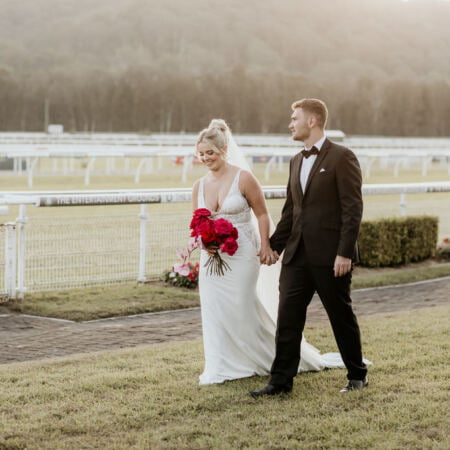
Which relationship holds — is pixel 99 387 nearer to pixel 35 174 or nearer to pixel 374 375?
pixel 374 375

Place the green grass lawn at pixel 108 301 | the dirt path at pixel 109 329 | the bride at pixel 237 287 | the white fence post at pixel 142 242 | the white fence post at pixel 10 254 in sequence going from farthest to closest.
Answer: the white fence post at pixel 142 242 → the white fence post at pixel 10 254 → the green grass lawn at pixel 108 301 → the dirt path at pixel 109 329 → the bride at pixel 237 287

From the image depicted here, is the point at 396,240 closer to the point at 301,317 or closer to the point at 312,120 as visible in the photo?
the point at 301,317

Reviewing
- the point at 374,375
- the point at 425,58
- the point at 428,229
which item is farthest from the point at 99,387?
the point at 425,58

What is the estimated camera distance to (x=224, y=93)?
413ft

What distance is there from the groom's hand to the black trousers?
0.12m

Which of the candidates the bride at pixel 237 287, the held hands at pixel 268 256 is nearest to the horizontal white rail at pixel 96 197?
the bride at pixel 237 287

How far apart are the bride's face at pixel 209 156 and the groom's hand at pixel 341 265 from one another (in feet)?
3.19

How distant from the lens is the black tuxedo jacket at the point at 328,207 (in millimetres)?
4281

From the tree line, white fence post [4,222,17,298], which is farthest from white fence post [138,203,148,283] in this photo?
the tree line

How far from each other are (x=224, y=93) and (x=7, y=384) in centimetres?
12287

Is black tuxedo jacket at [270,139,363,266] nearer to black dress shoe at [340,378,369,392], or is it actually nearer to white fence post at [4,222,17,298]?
black dress shoe at [340,378,369,392]

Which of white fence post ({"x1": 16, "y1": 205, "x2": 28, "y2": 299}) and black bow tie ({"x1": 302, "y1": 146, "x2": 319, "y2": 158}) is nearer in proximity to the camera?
black bow tie ({"x1": 302, "y1": 146, "x2": 319, "y2": 158})

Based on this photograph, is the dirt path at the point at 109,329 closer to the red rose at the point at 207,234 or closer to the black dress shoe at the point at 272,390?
the red rose at the point at 207,234

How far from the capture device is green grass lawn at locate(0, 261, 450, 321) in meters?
7.31
